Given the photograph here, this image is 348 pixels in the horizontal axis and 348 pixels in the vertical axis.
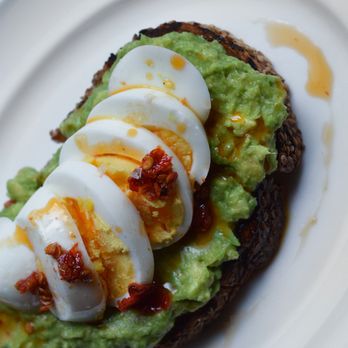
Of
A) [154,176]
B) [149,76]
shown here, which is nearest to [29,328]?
[154,176]

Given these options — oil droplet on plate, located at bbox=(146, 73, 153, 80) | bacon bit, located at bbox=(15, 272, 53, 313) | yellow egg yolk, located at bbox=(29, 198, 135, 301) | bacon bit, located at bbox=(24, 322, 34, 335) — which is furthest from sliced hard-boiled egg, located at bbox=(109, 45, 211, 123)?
bacon bit, located at bbox=(24, 322, 34, 335)

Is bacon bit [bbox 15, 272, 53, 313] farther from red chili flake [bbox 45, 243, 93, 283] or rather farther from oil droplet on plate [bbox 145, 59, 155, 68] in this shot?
oil droplet on plate [bbox 145, 59, 155, 68]

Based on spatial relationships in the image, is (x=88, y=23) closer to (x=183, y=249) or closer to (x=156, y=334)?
(x=183, y=249)

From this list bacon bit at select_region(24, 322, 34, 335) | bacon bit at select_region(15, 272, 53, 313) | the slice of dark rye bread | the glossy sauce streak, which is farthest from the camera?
the glossy sauce streak

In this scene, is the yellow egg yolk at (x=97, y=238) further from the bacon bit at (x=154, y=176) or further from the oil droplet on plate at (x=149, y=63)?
the oil droplet on plate at (x=149, y=63)

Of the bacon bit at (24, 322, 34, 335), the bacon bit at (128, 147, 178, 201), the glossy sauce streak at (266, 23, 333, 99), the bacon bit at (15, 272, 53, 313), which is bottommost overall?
the bacon bit at (24, 322, 34, 335)

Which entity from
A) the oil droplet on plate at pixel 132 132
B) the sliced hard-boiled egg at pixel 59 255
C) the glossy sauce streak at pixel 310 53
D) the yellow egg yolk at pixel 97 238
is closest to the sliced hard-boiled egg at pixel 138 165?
the oil droplet on plate at pixel 132 132
